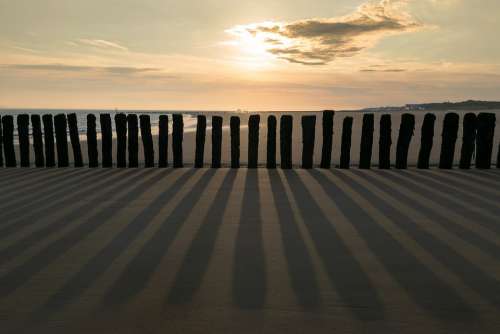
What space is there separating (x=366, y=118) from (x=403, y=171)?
1146 millimetres

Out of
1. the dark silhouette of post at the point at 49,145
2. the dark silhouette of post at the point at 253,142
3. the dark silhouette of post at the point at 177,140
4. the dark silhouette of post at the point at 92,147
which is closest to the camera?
the dark silhouette of post at the point at 253,142

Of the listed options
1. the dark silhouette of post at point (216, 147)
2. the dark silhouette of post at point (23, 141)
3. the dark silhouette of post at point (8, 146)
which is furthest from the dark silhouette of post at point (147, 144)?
the dark silhouette of post at point (8, 146)

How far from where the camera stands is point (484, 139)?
6.99 meters

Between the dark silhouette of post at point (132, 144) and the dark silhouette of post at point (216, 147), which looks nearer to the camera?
the dark silhouette of post at point (216, 147)

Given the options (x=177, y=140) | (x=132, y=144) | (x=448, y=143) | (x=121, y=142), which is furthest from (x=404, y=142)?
(x=121, y=142)

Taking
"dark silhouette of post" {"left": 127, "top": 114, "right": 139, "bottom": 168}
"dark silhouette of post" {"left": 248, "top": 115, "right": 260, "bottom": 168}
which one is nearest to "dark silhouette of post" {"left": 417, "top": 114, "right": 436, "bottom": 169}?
"dark silhouette of post" {"left": 248, "top": 115, "right": 260, "bottom": 168}

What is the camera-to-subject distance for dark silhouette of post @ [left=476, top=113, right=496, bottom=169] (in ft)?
22.9

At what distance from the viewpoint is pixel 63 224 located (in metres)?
3.50

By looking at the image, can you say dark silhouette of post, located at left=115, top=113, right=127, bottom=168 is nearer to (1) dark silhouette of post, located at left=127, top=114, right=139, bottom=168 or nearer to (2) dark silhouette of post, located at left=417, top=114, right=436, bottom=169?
(1) dark silhouette of post, located at left=127, top=114, right=139, bottom=168

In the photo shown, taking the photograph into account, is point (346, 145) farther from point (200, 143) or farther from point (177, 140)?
point (177, 140)

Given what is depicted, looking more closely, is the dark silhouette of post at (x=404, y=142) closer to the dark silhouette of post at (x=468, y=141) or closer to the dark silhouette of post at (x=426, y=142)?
the dark silhouette of post at (x=426, y=142)

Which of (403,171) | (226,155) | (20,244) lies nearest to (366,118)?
(403,171)

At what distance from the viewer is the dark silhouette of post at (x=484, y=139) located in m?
6.97

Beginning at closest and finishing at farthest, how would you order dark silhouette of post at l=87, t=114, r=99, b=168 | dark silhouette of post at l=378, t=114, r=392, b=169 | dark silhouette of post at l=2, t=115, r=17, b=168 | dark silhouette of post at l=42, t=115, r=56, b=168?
1. dark silhouette of post at l=378, t=114, r=392, b=169
2. dark silhouette of post at l=87, t=114, r=99, b=168
3. dark silhouette of post at l=42, t=115, r=56, b=168
4. dark silhouette of post at l=2, t=115, r=17, b=168
